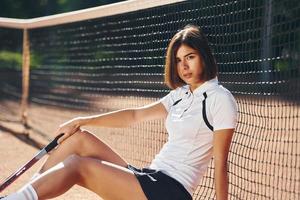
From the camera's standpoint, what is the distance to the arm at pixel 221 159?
12.0 ft

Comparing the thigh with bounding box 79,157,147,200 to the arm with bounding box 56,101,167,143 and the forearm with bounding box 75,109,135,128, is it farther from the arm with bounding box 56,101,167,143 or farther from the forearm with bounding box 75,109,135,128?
the forearm with bounding box 75,109,135,128

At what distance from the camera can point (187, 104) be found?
404 cm

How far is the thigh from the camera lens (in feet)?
12.3

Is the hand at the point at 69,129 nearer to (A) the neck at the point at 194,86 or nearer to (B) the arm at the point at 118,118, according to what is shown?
(B) the arm at the point at 118,118

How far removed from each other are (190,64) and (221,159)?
0.61 meters

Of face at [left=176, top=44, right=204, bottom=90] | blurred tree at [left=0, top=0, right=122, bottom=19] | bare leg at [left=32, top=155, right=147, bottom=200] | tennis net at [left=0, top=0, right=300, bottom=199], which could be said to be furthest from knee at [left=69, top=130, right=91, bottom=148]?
blurred tree at [left=0, top=0, right=122, bottom=19]

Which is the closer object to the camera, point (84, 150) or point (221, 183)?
point (221, 183)

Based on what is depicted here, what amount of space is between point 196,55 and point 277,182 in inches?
72.6

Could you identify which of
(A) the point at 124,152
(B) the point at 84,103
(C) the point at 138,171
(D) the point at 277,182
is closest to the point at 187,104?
(C) the point at 138,171

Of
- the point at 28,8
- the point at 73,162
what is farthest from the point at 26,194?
the point at 28,8

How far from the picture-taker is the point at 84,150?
4.27 metres

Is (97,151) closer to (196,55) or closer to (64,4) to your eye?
(196,55)

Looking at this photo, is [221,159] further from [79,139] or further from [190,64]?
[79,139]

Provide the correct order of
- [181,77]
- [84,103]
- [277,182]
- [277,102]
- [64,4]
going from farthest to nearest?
[64,4] < [84,103] < [277,102] < [277,182] < [181,77]
